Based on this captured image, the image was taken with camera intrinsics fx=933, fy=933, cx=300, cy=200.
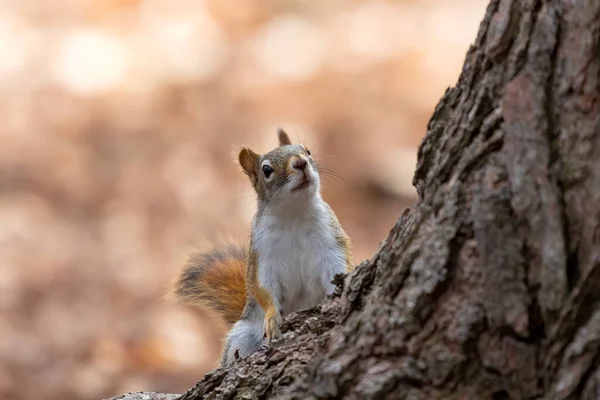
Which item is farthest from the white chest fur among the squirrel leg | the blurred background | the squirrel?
the blurred background

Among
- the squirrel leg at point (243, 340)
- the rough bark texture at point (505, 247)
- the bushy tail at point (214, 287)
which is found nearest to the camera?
the rough bark texture at point (505, 247)

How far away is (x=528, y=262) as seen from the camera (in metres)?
1.30

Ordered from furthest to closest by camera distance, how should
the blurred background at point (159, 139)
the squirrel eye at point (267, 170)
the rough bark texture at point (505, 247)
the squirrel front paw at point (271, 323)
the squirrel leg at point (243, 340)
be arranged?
1. the blurred background at point (159, 139)
2. the squirrel eye at point (267, 170)
3. the squirrel leg at point (243, 340)
4. the squirrel front paw at point (271, 323)
5. the rough bark texture at point (505, 247)

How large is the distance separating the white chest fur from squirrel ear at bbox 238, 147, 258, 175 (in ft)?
0.91

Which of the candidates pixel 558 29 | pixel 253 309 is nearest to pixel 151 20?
pixel 253 309

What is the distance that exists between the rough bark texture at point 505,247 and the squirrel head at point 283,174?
1358 mm

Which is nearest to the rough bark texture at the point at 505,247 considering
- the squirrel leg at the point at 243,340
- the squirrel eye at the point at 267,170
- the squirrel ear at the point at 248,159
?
the squirrel leg at the point at 243,340

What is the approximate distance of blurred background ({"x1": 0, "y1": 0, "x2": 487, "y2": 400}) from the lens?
14.3 feet

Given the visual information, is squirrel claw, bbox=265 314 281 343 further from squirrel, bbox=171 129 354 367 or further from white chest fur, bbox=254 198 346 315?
white chest fur, bbox=254 198 346 315

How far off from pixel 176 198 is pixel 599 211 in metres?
3.84

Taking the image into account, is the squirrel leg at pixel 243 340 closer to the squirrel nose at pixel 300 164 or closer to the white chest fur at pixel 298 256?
the white chest fur at pixel 298 256

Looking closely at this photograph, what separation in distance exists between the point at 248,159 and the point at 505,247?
1929 mm

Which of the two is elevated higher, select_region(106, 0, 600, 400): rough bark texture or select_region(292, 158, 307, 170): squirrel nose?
select_region(292, 158, 307, 170): squirrel nose

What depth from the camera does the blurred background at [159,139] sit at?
14.3 ft
